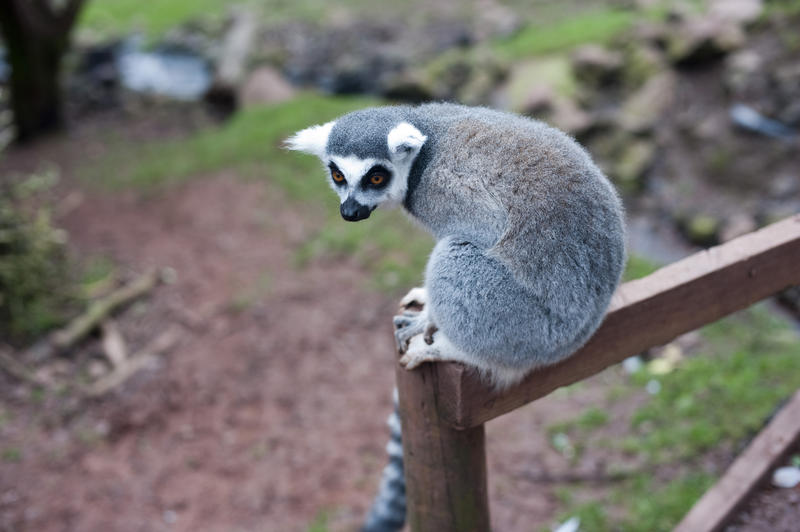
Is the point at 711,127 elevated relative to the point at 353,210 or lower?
lower

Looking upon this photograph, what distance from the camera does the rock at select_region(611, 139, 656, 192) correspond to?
737 cm

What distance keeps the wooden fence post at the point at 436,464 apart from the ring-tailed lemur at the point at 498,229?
0.40ft

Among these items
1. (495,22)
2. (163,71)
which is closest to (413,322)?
(495,22)

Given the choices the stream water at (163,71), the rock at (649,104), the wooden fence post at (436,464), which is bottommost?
the stream water at (163,71)

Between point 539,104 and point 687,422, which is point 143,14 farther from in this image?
point 687,422

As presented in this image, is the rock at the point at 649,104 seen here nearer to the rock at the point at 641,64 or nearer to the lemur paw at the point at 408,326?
the rock at the point at 641,64

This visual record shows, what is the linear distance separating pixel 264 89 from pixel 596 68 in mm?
4918

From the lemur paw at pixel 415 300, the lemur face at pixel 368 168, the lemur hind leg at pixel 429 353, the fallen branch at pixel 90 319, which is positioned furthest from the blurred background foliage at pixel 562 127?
the lemur face at pixel 368 168

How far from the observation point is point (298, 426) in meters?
4.83

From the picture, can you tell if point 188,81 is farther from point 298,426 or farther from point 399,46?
point 298,426

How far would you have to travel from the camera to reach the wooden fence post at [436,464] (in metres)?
2.25

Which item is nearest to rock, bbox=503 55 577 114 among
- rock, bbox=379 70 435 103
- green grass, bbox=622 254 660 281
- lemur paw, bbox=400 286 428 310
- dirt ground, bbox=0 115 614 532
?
rock, bbox=379 70 435 103

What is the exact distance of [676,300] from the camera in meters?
2.50

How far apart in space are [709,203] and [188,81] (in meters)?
9.50
